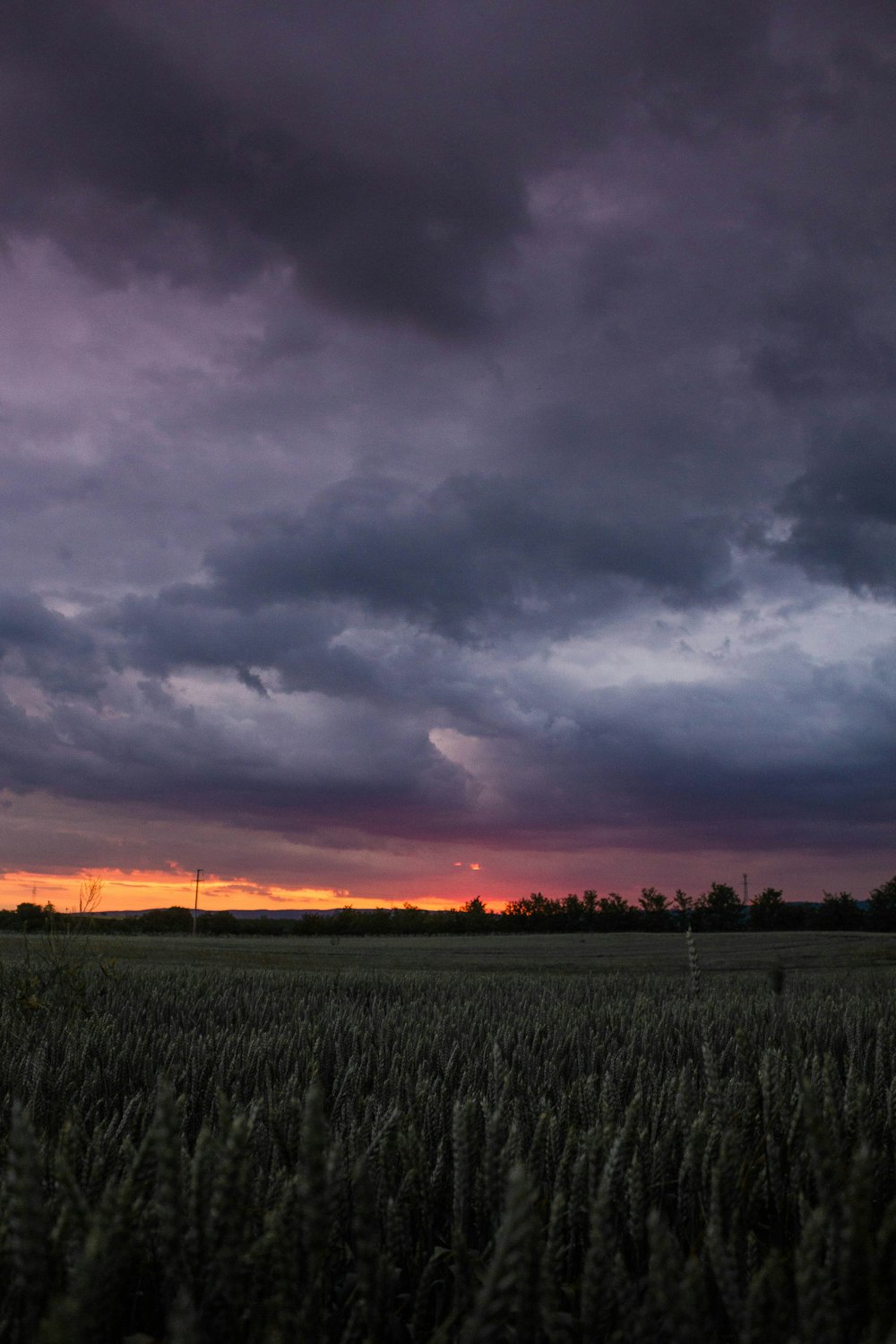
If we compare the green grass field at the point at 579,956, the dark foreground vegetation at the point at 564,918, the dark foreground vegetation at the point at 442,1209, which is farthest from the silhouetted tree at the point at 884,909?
the dark foreground vegetation at the point at 442,1209

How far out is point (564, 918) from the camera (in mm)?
62156

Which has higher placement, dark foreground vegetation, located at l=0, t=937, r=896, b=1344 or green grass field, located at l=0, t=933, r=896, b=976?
dark foreground vegetation, located at l=0, t=937, r=896, b=1344

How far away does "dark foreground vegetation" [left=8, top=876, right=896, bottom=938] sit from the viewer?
56.1 metres

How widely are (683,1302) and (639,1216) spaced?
76 cm

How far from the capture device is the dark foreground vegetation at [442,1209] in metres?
0.93

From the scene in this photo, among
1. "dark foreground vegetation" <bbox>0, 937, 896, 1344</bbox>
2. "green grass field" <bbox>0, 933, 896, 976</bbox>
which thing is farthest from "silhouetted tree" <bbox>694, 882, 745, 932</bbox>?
"dark foreground vegetation" <bbox>0, 937, 896, 1344</bbox>

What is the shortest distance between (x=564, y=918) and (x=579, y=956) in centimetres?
3358

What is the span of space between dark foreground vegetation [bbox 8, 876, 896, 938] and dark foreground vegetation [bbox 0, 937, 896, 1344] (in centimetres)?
5672

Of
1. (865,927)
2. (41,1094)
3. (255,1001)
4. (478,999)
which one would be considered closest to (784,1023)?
(478,999)

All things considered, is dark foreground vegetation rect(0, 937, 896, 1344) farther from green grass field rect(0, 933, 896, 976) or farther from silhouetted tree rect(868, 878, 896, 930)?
silhouetted tree rect(868, 878, 896, 930)

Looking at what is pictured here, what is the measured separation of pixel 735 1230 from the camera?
4.56ft

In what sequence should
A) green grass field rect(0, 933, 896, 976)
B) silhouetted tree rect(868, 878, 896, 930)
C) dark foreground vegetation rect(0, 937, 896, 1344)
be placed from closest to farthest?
dark foreground vegetation rect(0, 937, 896, 1344), green grass field rect(0, 933, 896, 976), silhouetted tree rect(868, 878, 896, 930)

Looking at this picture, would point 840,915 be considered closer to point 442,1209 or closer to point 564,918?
point 564,918

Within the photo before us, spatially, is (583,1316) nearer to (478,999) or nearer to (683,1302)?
(683,1302)
